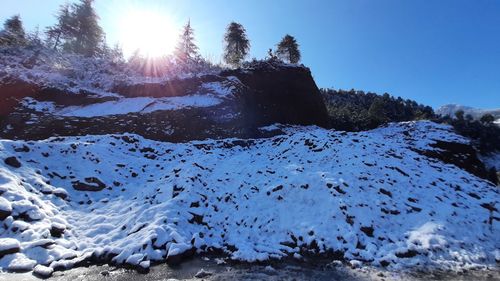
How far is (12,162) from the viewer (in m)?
14.3

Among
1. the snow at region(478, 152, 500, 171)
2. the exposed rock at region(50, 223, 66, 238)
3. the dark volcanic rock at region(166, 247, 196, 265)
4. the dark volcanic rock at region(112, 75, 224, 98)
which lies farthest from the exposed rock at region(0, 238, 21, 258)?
the snow at region(478, 152, 500, 171)

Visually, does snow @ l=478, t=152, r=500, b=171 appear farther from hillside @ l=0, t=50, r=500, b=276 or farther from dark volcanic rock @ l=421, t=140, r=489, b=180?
dark volcanic rock @ l=421, t=140, r=489, b=180

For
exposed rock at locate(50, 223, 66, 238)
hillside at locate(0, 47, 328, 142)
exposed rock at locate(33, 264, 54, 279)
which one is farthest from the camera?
hillside at locate(0, 47, 328, 142)

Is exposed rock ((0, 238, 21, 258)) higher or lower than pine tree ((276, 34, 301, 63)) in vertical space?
lower

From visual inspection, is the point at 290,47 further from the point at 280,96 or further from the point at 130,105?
the point at 130,105

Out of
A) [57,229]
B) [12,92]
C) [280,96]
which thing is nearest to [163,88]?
[12,92]

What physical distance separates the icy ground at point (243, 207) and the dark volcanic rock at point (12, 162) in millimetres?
36

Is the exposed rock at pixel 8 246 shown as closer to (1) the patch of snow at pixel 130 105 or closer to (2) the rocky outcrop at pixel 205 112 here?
(2) the rocky outcrop at pixel 205 112

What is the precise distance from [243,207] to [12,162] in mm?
10761

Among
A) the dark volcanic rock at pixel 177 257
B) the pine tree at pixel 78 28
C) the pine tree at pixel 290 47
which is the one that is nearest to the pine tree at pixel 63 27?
the pine tree at pixel 78 28

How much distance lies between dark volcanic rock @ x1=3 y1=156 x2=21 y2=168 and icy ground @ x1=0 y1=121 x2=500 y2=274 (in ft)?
0.12

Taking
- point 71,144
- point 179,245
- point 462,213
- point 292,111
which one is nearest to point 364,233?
point 462,213

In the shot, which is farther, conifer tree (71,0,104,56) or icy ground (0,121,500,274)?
conifer tree (71,0,104,56)

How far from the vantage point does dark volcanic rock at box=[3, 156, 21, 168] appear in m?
14.2
